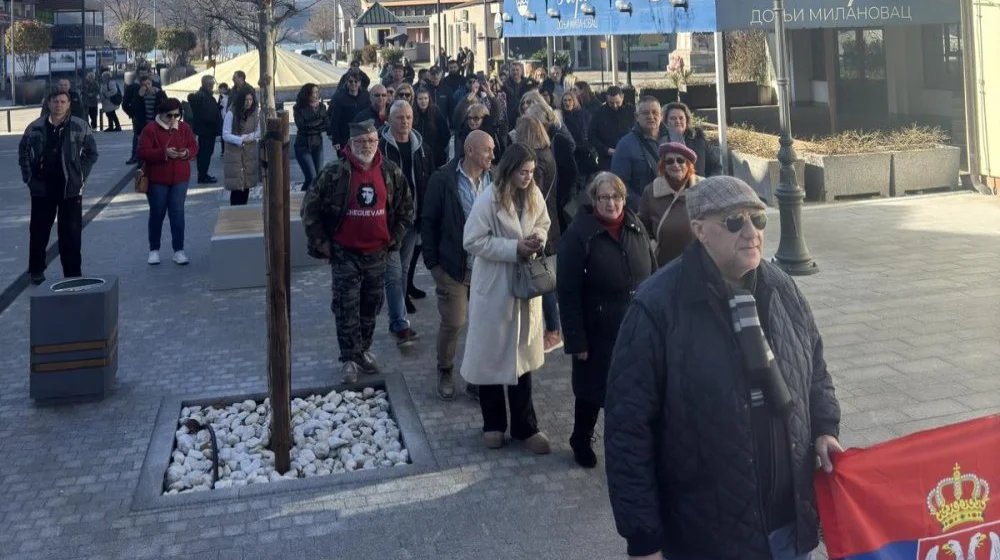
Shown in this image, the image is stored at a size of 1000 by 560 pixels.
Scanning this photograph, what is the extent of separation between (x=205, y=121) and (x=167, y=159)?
7854mm

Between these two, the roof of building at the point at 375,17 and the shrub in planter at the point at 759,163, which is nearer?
the shrub in planter at the point at 759,163

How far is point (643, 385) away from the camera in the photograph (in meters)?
3.32

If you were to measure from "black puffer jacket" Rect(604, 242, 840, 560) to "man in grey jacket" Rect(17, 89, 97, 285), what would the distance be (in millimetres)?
8721

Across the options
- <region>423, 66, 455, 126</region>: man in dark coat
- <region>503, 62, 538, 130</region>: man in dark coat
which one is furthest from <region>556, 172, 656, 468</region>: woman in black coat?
<region>423, 66, 455, 126</region>: man in dark coat

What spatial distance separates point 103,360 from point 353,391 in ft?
Result: 5.42

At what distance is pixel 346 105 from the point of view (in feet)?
50.2

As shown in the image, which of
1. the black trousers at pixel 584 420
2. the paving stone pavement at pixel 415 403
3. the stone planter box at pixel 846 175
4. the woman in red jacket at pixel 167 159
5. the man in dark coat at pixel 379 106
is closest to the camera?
the paving stone pavement at pixel 415 403

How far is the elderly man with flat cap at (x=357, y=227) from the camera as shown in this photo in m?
7.74

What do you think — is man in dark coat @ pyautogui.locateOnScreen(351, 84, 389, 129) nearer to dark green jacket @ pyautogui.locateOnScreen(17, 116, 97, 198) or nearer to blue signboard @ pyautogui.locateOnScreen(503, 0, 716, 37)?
dark green jacket @ pyautogui.locateOnScreen(17, 116, 97, 198)

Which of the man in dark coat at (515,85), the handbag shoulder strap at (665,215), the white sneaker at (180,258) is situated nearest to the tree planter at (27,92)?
the man in dark coat at (515,85)

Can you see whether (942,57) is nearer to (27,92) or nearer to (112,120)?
(112,120)

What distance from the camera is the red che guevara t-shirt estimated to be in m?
7.77

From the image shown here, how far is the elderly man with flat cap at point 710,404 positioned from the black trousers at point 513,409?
3.10 m

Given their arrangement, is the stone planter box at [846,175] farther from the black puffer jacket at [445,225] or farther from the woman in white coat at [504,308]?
the woman in white coat at [504,308]
